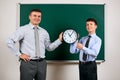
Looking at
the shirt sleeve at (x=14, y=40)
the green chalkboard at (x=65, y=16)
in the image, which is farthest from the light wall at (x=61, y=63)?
the shirt sleeve at (x=14, y=40)

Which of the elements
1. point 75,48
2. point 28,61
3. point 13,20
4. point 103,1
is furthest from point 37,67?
point 103,1

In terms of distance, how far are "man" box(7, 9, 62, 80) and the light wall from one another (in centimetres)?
72

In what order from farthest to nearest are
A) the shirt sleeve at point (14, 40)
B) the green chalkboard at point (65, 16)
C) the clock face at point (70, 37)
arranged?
the green chalkboard at point (65, 16)
the clock face at point (70, 37)
the shirt sleeve at point (14, 40)

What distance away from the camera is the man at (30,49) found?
103 inches

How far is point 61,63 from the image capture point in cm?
339

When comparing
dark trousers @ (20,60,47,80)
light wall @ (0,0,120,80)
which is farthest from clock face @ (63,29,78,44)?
light wall @ (0,0,120,80)

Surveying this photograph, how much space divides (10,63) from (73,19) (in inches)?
52.6

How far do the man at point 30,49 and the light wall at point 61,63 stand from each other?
72 centimetres

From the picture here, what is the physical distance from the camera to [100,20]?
3.34m

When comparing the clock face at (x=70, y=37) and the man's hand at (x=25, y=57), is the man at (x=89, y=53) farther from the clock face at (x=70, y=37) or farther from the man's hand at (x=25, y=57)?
the man's hand at (x=25, y=57)

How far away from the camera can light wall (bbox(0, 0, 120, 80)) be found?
338 centimetres

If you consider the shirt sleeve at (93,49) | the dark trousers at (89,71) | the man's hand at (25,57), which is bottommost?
the dark trousers at (89,71)

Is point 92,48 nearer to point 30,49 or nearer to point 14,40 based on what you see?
point 30,49

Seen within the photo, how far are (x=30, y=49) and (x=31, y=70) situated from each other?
0.93 ft
